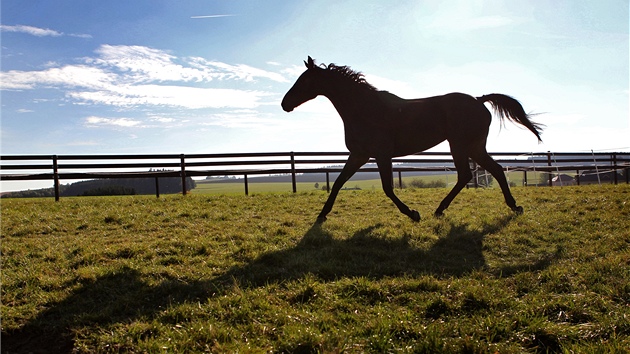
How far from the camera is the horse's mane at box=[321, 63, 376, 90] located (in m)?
6.97

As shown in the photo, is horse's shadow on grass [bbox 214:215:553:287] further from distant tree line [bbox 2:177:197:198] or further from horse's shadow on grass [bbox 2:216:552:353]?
distant tree line [bbox 2:177:197:198]

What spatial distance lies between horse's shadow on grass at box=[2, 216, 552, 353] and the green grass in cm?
2

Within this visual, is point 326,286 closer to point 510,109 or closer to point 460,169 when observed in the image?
point 460,169

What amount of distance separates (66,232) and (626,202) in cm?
967

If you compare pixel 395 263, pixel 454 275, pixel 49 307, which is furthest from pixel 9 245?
pixel 454 275

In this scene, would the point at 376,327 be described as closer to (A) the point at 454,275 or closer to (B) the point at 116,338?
(A) the point at 454,275

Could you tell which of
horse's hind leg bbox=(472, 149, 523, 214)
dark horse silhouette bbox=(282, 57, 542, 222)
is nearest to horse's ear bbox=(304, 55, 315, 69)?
dark horse silhouette bbox=(282, 57, 542, 222)

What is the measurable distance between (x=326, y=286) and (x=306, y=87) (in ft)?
13.5

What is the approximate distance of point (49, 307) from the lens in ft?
11.0

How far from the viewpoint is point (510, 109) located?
23.7 feet

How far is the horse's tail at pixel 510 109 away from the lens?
7227 mm

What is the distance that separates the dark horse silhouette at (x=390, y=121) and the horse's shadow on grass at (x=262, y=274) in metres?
1.51

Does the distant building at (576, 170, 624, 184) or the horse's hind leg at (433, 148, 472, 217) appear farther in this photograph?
the distant building at (576, 170, 624, 184)

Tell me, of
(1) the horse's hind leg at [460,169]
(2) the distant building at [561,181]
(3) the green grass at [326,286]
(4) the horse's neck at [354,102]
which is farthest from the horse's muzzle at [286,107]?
(2) the distant building at [561,181]
